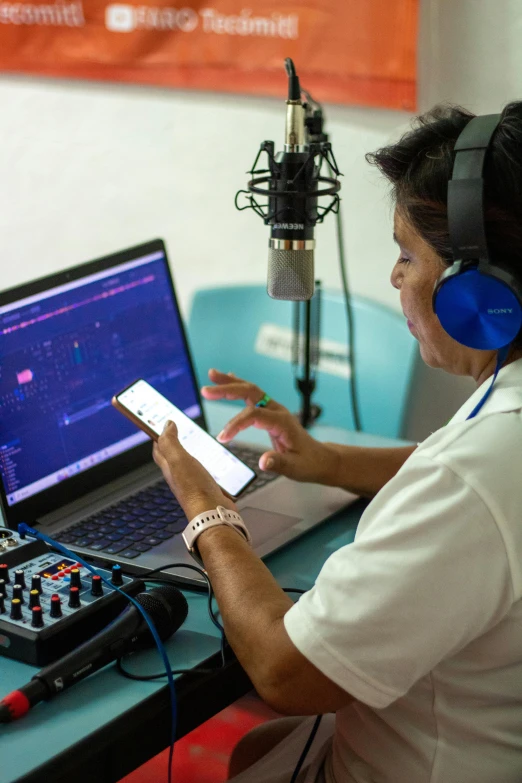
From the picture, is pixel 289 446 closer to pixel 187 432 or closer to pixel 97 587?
pixel 187 432

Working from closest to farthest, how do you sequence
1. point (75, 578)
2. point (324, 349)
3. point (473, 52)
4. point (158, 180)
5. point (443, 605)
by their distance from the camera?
point (443, 605)
point (75, 578)
point (473, 52)
point (324, 349)
point (158, 180)

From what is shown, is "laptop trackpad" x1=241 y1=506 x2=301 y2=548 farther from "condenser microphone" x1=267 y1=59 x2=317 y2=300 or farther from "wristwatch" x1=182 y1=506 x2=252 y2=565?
"condenser microphone" x1=267 y1=59 x2=317 y2=300

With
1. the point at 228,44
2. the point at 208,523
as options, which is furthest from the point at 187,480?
the point at 228,44

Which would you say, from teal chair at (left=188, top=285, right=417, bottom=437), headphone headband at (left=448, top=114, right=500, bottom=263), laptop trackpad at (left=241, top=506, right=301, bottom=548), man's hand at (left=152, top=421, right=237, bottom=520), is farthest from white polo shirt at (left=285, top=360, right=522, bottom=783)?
teal chair at (left=188, top=285, right=417, bottom=437)

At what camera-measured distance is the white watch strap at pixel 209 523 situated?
110 cm

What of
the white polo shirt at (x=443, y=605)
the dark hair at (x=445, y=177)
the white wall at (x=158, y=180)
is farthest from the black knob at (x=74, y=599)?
the white wall at (x=158, y=180)

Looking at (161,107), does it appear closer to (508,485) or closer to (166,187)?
(166,187)

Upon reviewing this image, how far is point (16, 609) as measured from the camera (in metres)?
1.01

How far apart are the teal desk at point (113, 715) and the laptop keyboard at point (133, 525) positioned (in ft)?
0.52

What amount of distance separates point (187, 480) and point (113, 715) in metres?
0.33

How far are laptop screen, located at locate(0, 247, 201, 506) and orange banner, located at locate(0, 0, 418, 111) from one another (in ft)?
2.70

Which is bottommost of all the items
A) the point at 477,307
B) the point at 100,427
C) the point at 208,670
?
the point at 208,670

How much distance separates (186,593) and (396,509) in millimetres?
391

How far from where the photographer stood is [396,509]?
34.8 inches
